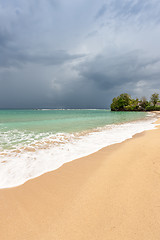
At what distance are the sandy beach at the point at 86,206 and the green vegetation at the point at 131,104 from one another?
88.3 m

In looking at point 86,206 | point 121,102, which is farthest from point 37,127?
point 121,102

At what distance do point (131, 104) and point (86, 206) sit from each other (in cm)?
9760

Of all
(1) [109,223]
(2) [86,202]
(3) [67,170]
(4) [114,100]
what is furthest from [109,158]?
(4) [114,100]

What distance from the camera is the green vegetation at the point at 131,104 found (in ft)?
261

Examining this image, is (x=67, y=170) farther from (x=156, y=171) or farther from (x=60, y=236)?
(x=156, y=171)

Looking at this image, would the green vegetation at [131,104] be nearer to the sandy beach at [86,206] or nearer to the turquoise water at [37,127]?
the turquoise water at [37,127]

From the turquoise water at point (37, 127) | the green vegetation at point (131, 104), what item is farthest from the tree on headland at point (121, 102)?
the turquoise water at point (37, 127)

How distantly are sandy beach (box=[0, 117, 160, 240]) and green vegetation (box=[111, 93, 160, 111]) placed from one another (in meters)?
88.3

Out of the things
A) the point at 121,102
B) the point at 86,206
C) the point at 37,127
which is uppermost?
the point at 121,102

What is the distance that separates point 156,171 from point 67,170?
97.2 inches

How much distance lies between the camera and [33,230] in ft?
5.23

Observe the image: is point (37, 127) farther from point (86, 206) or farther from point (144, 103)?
point (144, 103)

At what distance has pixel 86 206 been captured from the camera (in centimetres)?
199

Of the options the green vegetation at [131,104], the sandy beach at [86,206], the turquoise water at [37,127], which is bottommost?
the turquoise water at [37,127]
